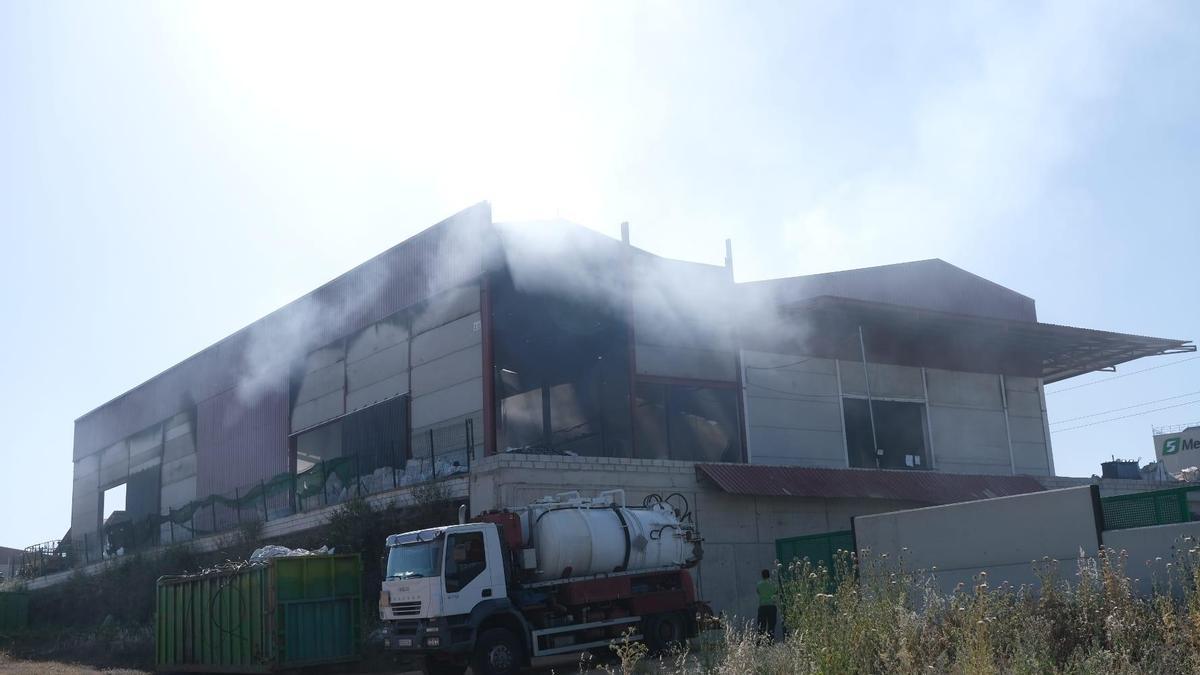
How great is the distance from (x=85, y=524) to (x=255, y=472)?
1769 cm

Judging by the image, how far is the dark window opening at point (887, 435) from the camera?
106ft

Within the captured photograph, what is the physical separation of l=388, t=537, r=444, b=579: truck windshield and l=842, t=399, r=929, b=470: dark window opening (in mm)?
17908

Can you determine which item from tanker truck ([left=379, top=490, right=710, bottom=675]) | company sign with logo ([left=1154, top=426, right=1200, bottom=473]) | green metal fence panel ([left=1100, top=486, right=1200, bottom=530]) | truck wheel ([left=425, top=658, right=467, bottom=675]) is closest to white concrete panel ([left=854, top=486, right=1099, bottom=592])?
green metal fence panel ([left=1100, top=486, right=1200, bottom=530])

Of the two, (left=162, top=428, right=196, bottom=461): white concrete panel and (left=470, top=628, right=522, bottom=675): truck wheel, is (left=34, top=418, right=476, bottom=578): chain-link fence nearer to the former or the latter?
(left=162, top=428, right=196, bottom=461): white concrete panel

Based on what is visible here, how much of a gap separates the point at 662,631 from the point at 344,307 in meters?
17.4

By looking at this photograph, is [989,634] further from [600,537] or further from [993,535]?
[600,537]

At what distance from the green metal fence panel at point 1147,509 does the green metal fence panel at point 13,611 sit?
38.1 m

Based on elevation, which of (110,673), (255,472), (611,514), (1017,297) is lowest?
(110,673)

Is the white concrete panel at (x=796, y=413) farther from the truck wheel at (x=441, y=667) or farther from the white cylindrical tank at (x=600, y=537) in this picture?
the truck wheel at (x=441, y=667)

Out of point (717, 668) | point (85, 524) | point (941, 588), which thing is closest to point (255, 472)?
point (85, 524)

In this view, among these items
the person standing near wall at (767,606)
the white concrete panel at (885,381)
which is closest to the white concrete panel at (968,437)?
the white concrete panel at (885,381)

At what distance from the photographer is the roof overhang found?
31.1m

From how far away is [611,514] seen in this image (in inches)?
768

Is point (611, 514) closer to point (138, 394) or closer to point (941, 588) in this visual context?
point (941, 588)
